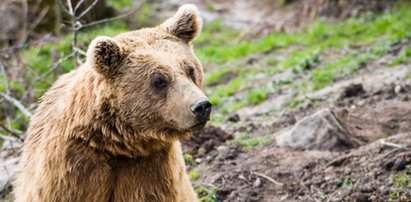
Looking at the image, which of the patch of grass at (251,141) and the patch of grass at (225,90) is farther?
the patch of grass at (225,90)

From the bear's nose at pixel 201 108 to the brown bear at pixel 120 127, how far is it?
0.21 ft

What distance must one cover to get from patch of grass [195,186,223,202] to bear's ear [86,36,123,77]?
1.99 meters

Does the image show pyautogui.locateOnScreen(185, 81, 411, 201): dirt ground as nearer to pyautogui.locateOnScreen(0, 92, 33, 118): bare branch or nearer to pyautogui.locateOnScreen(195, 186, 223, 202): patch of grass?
pyautogui.locateOnScreen(195, 186, 223, 202): patch of grass

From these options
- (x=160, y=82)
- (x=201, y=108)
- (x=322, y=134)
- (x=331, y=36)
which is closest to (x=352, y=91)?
(x=322, y=134)

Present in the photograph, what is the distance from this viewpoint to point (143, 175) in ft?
15.8

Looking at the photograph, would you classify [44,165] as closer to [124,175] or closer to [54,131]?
[54,131]

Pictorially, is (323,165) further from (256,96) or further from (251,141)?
(256,96)

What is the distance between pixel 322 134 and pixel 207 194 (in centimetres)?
138

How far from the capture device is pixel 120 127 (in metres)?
4.66

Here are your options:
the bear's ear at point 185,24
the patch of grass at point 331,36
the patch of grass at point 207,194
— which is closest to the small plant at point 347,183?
the patch of grass at point 207,194

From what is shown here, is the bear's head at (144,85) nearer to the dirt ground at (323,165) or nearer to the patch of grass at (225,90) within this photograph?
the dirt ground at (323,165)

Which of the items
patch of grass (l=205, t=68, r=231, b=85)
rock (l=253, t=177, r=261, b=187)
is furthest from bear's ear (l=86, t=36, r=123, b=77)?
patch of grass (l=205, t=68, r=231, b=85)

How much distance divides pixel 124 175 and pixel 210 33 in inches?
406

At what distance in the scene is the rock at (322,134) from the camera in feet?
22.7
